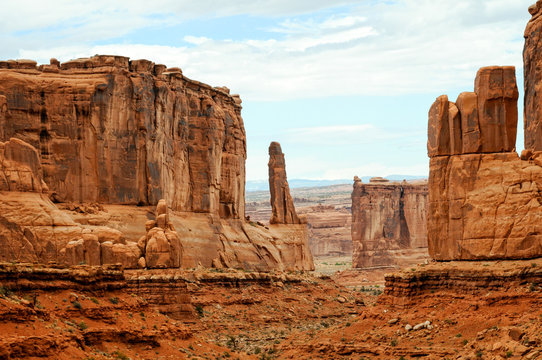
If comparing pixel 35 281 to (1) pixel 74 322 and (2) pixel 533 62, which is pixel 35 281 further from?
(2) pixel 533 62

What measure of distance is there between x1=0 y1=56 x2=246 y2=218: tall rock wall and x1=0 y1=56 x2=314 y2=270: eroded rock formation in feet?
0.23

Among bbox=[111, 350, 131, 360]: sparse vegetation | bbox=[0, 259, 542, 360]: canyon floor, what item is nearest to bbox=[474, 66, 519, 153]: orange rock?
bbox=[0, 259, 542, 360]: canyon floor

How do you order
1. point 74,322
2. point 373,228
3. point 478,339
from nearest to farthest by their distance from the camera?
point 74,322 → point 478,339 → point 373,228

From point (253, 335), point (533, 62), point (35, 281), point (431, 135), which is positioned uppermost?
point (533, 62)

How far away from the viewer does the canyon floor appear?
1549 inches

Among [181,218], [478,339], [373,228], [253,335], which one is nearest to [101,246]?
[253,335]

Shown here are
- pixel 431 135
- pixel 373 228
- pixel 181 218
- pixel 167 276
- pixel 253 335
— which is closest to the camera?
pixel 431 135

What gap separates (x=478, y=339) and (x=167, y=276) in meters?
23.3

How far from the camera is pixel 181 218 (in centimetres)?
8931

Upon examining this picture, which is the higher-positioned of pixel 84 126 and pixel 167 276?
pixel 84 126

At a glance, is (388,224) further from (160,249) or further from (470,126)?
(470,126)

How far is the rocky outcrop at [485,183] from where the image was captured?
54062 mm

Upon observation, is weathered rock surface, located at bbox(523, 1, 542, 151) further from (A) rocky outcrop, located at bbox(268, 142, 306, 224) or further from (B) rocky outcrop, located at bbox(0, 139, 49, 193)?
(A) rocky outcrop, located at bbox(268, 142, 306, 224)

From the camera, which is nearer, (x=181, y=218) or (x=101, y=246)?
(x=101, y=246)
